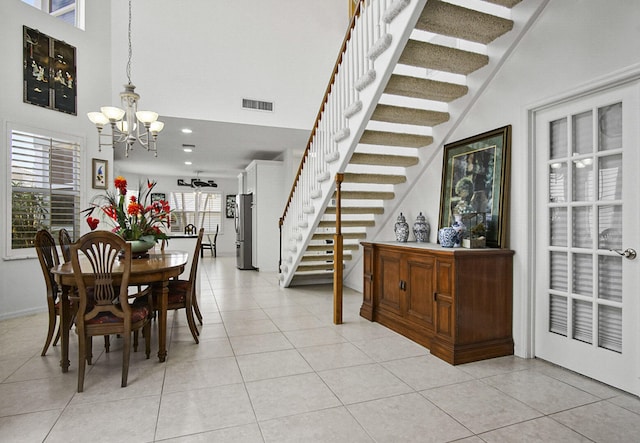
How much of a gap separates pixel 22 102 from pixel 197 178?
26.8 ft

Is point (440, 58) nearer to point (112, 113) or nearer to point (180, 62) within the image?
point (112, 113)

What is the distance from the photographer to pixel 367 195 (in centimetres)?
449

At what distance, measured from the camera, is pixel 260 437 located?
1880 millimetres

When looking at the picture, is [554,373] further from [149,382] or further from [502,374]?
[149,382]

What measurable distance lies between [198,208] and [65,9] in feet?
26.7

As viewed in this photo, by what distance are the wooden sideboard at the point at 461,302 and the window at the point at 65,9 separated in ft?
18.2

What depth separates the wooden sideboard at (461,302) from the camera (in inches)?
113

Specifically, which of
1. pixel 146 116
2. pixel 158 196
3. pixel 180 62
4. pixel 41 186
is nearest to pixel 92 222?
pixel 146 116

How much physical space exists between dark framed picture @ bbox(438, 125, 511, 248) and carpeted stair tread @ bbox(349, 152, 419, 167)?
428mm

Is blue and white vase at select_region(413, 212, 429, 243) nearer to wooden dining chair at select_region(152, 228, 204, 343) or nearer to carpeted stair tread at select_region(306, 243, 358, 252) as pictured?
carpeted stair tread at select_region(306, 243, 358, 252)

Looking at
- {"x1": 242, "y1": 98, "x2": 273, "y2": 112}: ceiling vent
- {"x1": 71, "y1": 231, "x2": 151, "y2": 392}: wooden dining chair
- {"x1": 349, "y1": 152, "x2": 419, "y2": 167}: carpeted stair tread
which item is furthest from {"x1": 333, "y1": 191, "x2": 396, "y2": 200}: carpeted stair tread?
{"x1": 242, "y1": 98, "x2": 273, "y2": 112}: ceiling vent

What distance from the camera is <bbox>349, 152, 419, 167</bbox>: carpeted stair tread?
376cm

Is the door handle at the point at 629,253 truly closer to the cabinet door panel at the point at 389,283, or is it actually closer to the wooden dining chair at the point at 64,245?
the cabinet door panel at the point at 389,283

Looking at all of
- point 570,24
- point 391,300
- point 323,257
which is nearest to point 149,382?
point 391,300
